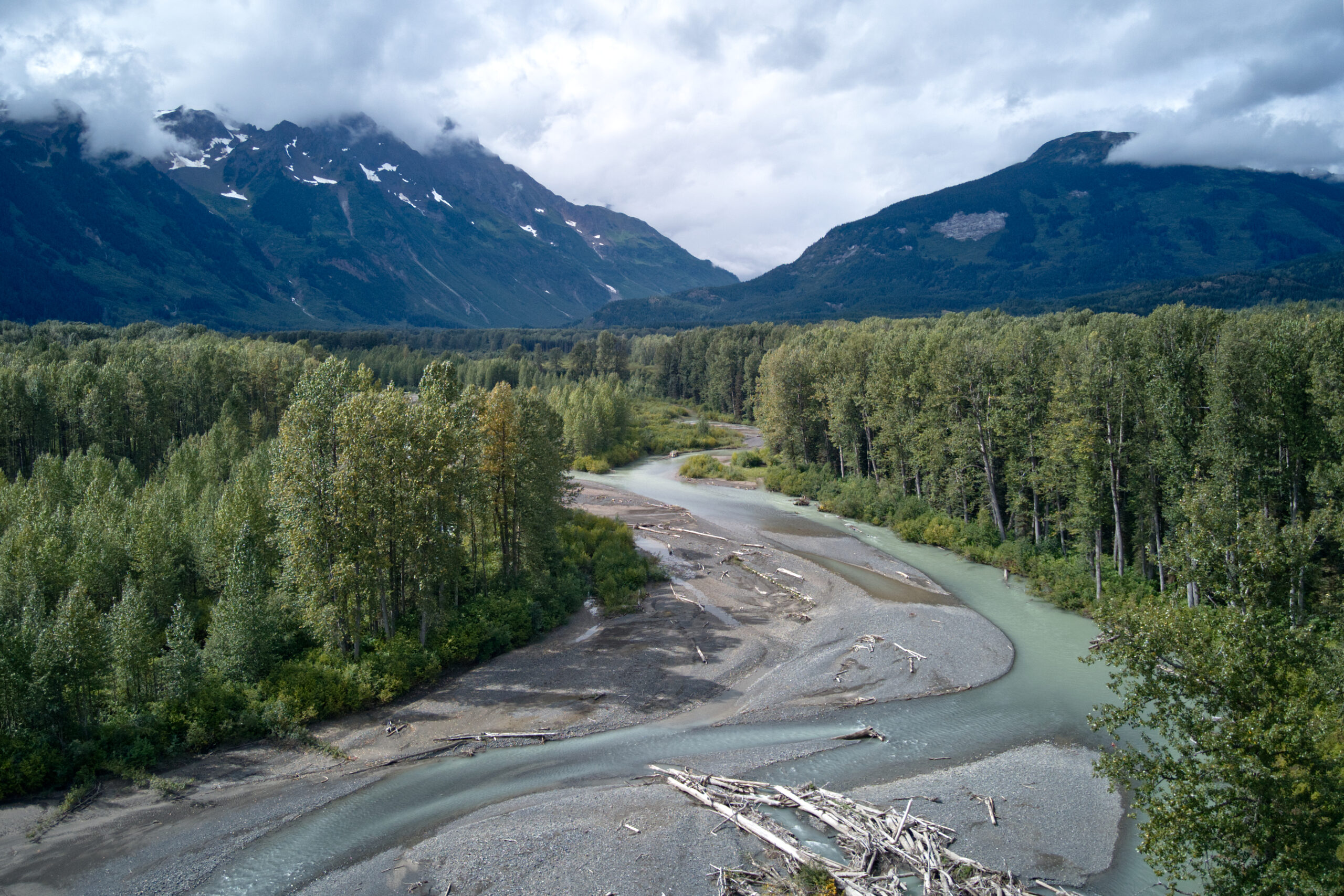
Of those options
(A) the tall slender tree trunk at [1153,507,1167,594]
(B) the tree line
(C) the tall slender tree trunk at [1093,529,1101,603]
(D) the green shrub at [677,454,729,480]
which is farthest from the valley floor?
(D) the green shrub at [677,454,729,480]

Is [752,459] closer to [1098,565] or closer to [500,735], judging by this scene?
[1098,565]

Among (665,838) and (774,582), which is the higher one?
(665,838)

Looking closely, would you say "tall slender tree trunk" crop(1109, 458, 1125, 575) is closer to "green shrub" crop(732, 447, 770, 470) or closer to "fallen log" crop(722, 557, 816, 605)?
"fallen log" crop(722, 557, 816, 605)

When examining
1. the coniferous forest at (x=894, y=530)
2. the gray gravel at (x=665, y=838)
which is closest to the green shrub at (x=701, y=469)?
the coniferous forest at (x=894, y=530)

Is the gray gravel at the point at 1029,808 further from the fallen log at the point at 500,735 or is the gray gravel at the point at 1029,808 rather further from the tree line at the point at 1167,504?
the fallen log at the point at 500,735

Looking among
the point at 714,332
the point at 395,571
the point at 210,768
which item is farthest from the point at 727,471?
the point at 714,332

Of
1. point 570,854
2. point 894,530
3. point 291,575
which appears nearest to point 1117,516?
point 894,530
